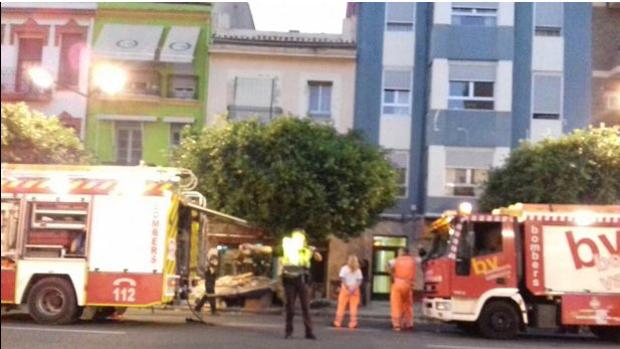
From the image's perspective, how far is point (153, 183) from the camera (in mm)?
14891

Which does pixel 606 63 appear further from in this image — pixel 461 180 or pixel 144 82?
pixel 144 82

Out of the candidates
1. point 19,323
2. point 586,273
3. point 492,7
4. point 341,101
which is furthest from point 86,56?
point 586,273

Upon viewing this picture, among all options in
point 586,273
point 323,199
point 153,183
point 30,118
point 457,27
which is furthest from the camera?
point 457,27

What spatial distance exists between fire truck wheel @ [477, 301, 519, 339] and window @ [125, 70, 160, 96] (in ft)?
59.5

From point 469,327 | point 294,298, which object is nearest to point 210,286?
point 469,327

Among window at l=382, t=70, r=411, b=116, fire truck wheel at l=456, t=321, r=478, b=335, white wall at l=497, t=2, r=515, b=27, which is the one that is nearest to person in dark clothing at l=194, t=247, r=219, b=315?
fire truck wheel at l=456, t=321, r=478, b=335

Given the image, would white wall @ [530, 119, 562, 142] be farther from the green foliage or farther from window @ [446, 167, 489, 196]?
the green foliage

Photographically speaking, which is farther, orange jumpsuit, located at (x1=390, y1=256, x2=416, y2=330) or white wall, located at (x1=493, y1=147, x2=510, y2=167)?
white wall, located at (x1=493, y1=147, x2=510, y2=167)

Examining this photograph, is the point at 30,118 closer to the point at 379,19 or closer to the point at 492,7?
the point at 379,19

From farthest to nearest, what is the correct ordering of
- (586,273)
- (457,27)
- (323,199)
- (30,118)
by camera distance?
(457,27) → (323,199) → (30,118) → (586,273)

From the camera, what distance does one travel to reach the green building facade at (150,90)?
3186 centimetres

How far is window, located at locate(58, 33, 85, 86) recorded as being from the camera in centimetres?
3166

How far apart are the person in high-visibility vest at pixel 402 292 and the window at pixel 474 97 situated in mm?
13025

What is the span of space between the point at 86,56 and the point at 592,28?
17926 mm
